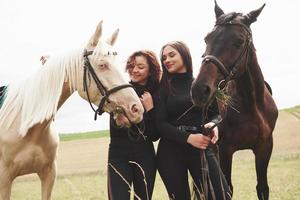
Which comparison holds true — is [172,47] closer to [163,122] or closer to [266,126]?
[163,122]

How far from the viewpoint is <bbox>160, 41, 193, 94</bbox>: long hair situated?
409 centimetres

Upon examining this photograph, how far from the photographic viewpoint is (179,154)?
13.2ft

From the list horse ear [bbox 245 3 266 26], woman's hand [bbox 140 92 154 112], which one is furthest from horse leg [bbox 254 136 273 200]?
woman's hand [bbox 140 92 154 112]

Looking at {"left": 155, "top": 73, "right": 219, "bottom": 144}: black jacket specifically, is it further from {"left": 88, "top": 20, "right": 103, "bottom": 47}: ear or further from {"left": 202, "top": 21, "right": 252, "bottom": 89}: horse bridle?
{"left": 88, "top": 20, "right": 103, "bottom": 47}: ear

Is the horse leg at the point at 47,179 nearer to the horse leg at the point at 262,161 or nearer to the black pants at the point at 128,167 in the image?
the black pants at the point at 128,167

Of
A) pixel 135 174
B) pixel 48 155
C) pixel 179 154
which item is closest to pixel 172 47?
pixel 179 154

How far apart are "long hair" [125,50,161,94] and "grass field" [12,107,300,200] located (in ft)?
4.13

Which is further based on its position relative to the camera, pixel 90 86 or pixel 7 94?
pixel 7 94

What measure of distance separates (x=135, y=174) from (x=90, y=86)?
95cm

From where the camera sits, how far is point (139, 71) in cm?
428

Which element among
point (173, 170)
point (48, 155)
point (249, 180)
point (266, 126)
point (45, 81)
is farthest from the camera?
point (249, 180)

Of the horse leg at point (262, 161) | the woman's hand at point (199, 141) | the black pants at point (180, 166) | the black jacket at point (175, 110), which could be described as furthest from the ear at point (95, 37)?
the horse leg at point (262, 161)

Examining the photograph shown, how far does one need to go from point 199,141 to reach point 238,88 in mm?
1894

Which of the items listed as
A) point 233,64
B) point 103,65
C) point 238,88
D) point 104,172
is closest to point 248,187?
point 238,88
